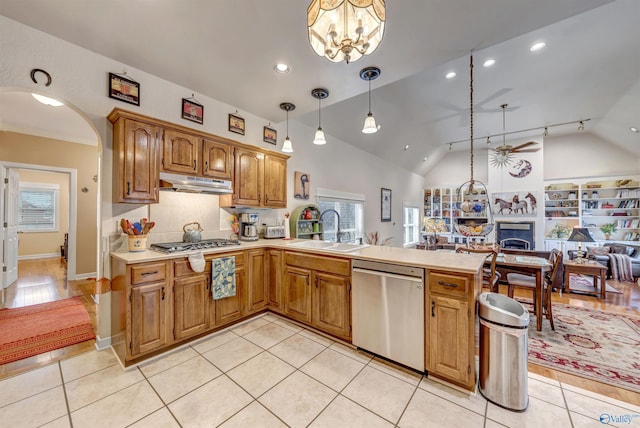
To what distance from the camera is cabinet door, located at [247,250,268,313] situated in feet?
9.73

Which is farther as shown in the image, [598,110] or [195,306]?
[598,110]

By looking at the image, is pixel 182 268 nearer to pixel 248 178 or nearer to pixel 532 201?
pixel 248 178

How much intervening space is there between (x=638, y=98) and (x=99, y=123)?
852 cm

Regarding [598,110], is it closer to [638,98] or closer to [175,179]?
[638,98]

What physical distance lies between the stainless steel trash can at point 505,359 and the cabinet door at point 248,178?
9.23 ft

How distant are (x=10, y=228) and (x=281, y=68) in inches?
219

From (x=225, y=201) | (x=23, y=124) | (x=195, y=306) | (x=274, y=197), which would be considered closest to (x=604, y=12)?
(x=274, y=197)

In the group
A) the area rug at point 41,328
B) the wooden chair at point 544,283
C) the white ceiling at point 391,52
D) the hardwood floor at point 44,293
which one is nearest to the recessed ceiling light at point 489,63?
the white ceiling at point 391,52

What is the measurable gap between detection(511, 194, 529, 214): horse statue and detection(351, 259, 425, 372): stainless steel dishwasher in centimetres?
775

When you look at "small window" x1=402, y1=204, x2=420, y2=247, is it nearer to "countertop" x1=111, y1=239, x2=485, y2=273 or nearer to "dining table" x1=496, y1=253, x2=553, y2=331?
"dining table" x1=496, y1=253, x2=553, y2=331

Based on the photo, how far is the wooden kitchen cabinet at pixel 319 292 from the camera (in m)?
2.44

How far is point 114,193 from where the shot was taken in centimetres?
245

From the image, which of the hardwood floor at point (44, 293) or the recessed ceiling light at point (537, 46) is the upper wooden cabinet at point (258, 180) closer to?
the hardwood floor at point (44, 293)

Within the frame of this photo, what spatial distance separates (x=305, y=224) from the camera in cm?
411
